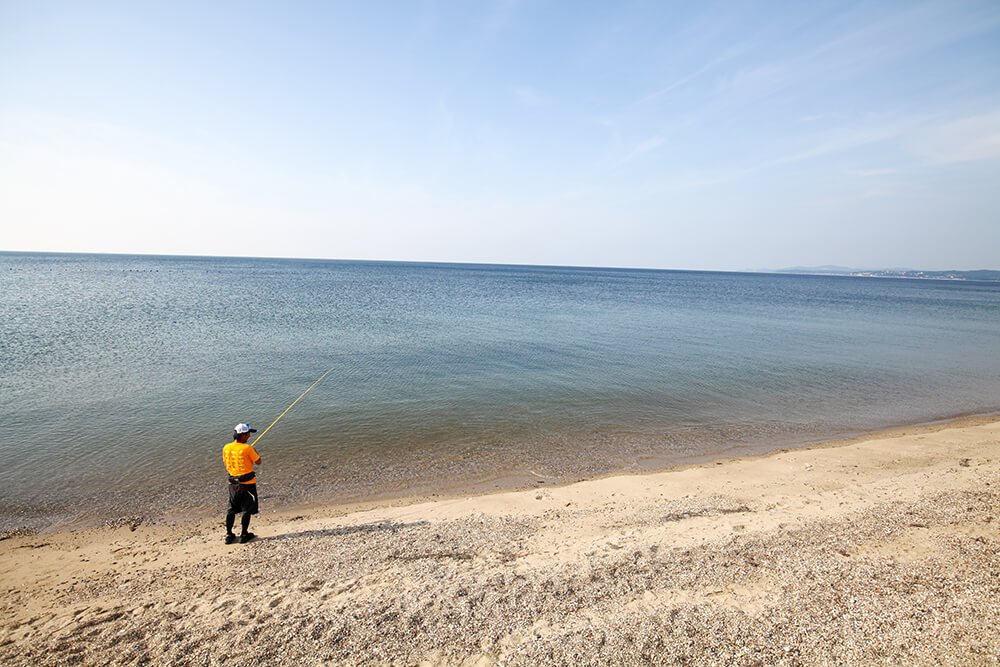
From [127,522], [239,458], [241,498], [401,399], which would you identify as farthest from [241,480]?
[401,399]

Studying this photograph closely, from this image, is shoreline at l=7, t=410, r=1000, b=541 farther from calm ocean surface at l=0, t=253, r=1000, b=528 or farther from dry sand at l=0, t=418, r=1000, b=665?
dry sand at l=0, t=418, r=1000, b=665

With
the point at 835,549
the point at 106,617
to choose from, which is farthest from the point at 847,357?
the point at 106,617

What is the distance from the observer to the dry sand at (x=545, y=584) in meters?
4.82

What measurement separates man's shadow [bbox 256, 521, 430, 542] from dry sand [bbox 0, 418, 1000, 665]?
0.19 ft

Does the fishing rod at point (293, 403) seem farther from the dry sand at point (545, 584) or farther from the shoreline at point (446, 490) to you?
the dry sand at point (545, 584)

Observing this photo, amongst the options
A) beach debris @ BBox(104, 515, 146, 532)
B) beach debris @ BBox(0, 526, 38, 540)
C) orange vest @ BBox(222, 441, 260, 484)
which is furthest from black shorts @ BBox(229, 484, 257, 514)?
beach debris @ BBox(0, 526, 38, 540)

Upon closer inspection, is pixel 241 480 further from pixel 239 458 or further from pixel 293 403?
pixel 293 403

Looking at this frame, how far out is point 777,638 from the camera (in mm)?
4875

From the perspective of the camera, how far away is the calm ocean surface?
10.8 meters

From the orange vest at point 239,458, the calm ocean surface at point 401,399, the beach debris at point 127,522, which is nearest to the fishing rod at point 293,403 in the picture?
the calm ocean surface at point 401,399

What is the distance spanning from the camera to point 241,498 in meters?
7.68

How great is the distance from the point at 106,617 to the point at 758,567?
8.47 m

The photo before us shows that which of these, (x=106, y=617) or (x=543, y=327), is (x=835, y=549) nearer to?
(x=106, y=617)

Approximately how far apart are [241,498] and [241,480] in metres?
0.32
